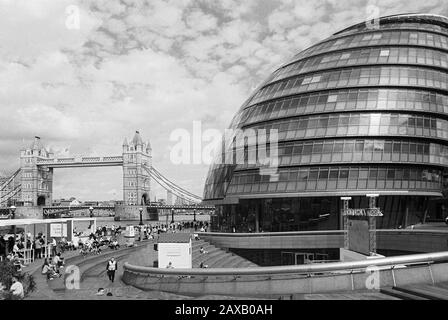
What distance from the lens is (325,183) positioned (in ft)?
134

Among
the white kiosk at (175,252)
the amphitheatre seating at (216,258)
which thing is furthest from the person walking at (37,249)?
the white kiosk at (175,252)

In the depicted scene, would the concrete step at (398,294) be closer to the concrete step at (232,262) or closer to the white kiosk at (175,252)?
the white kiosk at (175,252)

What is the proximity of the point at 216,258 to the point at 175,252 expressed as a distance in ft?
44.6

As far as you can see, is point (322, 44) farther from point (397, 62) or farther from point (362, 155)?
point (362, 155)

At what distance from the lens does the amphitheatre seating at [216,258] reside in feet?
110

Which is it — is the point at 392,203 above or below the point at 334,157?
below

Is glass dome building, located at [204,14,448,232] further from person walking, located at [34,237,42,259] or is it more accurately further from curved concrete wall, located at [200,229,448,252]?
person walking, located at [34,237,42,259]

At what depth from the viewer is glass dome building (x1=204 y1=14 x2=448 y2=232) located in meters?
41.0

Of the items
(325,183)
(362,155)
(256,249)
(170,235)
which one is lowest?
(256,249)

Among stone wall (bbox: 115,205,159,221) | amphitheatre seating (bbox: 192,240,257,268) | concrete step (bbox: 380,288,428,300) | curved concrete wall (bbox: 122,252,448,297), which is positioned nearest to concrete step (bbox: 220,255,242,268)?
amphitheatre seating (bbox: 192,240,257,268)

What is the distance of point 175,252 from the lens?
76.5 feet

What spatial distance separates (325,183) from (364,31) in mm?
19738

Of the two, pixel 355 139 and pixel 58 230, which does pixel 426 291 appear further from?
pixel 355 139
